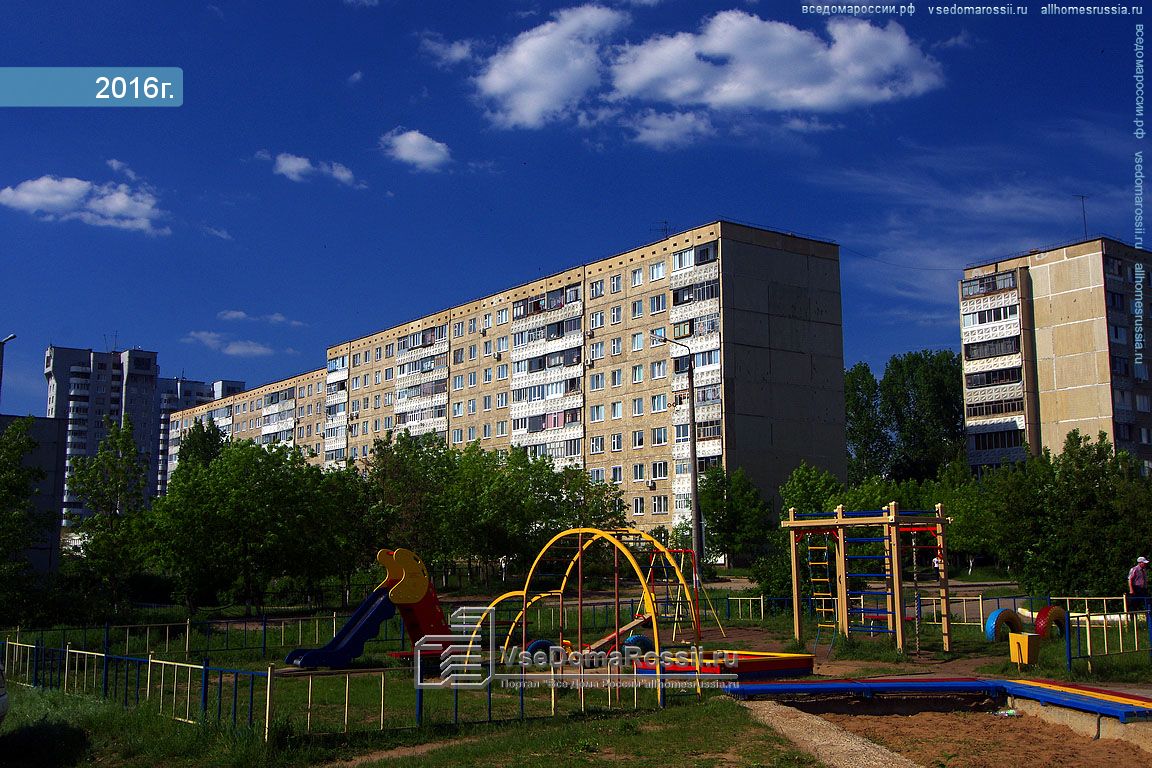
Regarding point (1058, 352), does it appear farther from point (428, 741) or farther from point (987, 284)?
point (428, 741)

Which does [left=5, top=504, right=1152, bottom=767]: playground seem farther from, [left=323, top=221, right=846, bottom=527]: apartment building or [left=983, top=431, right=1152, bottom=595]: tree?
[left=323, top=221, right=846, bottom=527]: apartment building

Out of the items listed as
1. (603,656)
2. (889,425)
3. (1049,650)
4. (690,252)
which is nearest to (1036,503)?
(1049,650)

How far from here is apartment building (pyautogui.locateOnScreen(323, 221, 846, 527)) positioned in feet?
208

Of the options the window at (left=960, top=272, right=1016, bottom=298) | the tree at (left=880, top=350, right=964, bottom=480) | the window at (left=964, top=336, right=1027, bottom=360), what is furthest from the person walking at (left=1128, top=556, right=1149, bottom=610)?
the tree at (left=880, top=350, right=964, bottom=480)

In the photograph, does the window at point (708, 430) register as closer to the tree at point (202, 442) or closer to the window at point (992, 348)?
the window at point (992, 348)

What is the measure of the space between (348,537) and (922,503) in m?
41.1

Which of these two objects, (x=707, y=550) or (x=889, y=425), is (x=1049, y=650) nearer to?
(x=707, y=550)

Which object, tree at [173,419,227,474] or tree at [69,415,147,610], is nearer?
tree at [69,415,147,610]

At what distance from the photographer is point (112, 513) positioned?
124ft

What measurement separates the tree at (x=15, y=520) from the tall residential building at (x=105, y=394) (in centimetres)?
13938

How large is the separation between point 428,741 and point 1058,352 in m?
67.5

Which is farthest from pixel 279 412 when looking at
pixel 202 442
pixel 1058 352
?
pixel 1058 352

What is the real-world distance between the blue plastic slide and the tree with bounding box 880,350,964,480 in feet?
244

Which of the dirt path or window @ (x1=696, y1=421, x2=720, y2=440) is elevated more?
window @ (x1=696, y1=421, x2=720, y2=440)
